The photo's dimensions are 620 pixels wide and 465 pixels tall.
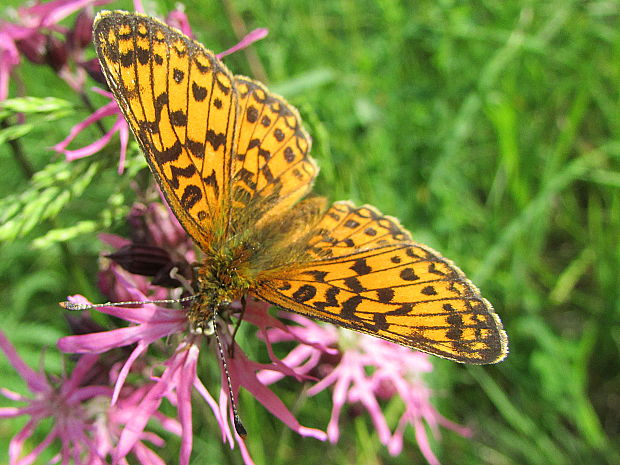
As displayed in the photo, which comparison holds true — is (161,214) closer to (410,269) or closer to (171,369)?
(171,369)

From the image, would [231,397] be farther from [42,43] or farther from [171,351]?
[42,43]

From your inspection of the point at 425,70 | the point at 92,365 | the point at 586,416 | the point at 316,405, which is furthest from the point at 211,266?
the point at 425,70

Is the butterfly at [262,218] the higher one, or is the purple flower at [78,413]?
the butterfly at [262,218]

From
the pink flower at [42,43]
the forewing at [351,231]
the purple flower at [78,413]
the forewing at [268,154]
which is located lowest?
the purple flower at [78,413]

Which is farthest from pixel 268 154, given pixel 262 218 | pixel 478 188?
pixel 478 188

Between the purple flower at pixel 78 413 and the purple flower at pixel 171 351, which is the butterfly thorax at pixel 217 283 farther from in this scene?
the purple flower at pixel 78 413

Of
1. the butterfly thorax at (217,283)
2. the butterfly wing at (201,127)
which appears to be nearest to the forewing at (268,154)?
the butterfly wing at (201,127)

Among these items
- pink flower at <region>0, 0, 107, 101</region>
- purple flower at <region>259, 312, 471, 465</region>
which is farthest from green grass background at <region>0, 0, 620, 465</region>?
pink flower at <region>0, 0, 107, 101</region>
